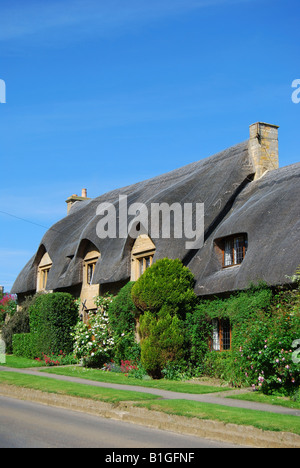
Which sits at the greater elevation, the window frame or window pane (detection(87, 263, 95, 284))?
window pane (detection(87, 263, 95, 284))

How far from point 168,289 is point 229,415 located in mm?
8348

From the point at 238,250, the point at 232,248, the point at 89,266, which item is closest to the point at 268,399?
the point at 238,250

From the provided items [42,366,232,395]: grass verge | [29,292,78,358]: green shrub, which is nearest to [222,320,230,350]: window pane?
[42,366,232,395]: grass verge

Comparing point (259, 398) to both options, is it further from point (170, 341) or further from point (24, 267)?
point (24, 267)

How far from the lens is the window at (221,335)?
56.7 ft

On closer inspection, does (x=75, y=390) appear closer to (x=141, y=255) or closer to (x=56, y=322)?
(x=141, y=255)

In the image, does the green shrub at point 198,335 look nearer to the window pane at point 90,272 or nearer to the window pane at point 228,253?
the window pane at point 228,253

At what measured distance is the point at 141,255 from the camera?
21609 mm

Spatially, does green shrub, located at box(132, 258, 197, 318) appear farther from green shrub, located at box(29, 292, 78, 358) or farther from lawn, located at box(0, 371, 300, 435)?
green shrub, located at box(29, 292, 78, 358)

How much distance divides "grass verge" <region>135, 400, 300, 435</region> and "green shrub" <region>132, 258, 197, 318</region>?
6452 millimetres

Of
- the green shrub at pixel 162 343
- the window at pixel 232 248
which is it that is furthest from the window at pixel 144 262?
the green shrub at pixel 162 343

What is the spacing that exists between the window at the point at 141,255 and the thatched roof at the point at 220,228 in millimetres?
285

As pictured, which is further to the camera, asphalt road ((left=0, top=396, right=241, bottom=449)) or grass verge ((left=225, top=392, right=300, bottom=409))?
grass verge ((left=225, top=392, right=300, bottom=409))

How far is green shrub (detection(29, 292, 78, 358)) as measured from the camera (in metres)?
24.2
